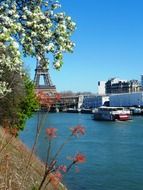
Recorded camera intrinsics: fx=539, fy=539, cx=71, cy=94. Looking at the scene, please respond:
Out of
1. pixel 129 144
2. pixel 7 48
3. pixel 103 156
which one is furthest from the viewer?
pixel 129 144

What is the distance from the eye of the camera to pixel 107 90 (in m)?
200

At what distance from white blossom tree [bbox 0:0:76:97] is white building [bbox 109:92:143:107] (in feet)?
410

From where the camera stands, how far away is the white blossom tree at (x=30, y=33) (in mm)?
4324

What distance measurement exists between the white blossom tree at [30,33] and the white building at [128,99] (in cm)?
12498

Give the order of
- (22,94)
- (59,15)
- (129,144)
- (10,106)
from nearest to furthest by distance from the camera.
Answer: (59,15) → (10,106) → (22,94) → (129,144)

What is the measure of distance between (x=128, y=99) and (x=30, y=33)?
132 m

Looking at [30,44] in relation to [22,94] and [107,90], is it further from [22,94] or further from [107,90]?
[107,90]

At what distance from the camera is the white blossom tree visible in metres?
4.32

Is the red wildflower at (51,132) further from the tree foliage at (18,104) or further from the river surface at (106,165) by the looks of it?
the tree foliage at (18,104)

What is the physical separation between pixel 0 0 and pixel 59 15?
592 mm

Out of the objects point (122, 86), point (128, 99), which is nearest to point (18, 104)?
point (128, 99)

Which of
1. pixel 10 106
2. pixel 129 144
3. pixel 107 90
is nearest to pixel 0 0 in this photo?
pixel 10 106

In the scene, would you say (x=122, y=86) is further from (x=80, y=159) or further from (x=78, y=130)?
(x=80, y=159)

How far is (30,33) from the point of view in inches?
179
